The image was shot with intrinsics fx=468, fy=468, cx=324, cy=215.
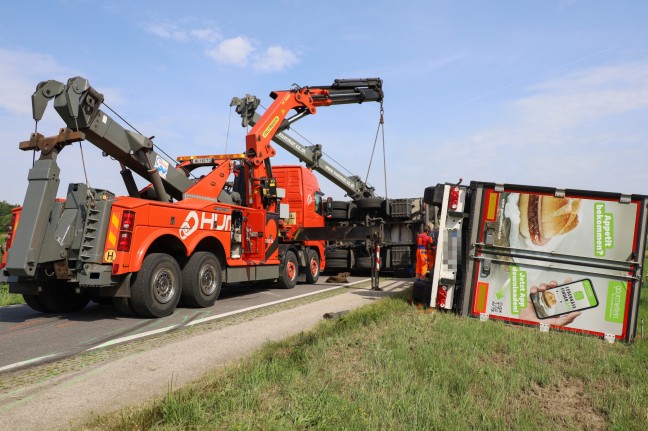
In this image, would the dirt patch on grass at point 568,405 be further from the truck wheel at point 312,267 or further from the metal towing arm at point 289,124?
the truck wheel at point 312,267

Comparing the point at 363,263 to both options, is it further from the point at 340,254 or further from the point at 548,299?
the point at 548,299

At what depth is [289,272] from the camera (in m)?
11.5

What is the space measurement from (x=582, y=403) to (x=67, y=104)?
707 centimetres

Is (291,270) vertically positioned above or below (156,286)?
above

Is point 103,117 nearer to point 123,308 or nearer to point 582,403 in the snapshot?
point 123,308

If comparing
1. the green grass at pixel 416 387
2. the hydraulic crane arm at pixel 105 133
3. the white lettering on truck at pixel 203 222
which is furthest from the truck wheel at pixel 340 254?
the green grass at pixel 416 387

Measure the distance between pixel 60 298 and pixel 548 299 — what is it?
7080 millimetres

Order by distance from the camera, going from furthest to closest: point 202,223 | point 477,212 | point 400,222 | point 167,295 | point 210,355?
point 400,222 → point 202,223 → point 167,295 → point 477,212 → point 210,355

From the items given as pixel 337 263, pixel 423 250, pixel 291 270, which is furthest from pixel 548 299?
pixel 337 263

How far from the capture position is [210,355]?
4.72 meters

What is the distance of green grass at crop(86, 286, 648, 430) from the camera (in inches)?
114

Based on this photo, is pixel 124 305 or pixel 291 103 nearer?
pixel 124 305

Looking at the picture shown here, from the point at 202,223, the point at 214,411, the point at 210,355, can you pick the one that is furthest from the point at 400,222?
the point at 214,411

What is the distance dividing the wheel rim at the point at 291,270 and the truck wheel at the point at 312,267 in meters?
0.73
